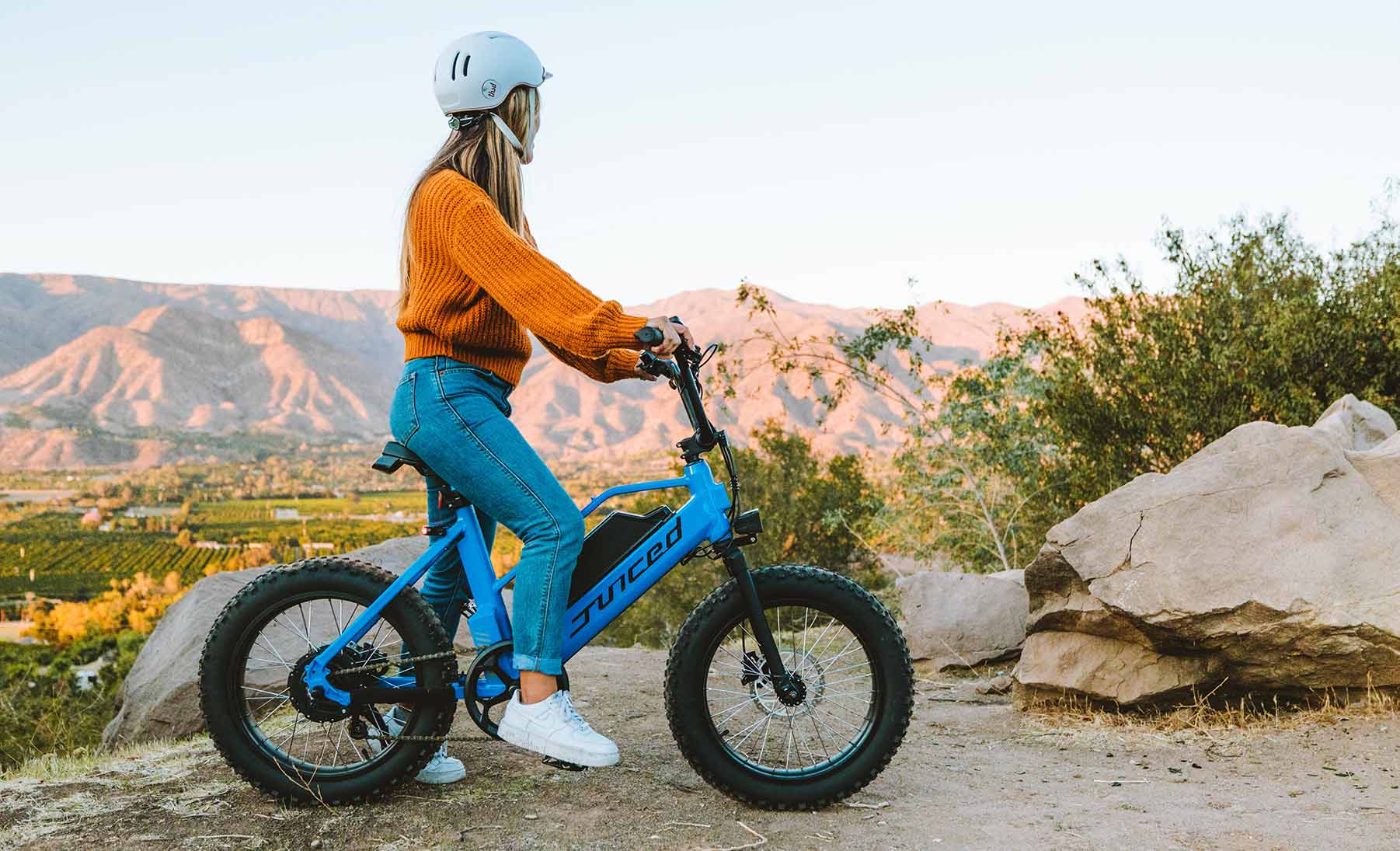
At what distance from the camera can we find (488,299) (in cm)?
357

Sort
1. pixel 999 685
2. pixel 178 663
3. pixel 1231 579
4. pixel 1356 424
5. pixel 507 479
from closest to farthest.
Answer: pixel 507 479 → pixel 1231 579 → pixel 999 685 → pixel 1356 424 → pixel 178 663

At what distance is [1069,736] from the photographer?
5078 mm

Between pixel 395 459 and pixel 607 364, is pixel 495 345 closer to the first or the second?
pixel 607 364

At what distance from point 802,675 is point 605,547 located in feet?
2.82

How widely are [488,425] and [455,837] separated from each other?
4.58 ft

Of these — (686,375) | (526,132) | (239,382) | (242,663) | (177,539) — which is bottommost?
(242,663)

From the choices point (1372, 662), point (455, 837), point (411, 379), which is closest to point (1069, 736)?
point (1372, 662)

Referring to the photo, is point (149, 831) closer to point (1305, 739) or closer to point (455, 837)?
point (455, 837)

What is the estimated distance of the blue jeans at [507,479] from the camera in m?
3.51

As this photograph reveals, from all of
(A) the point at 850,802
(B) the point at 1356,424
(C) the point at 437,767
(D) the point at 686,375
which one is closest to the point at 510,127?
(D) the point at 686,375

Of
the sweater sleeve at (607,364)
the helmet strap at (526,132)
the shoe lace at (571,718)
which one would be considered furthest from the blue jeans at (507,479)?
the helmet strap at (526,132)

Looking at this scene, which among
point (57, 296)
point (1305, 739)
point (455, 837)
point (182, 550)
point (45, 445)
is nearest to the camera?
point (455, 837)

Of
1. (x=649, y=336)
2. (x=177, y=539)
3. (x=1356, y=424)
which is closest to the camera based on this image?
(x=649, y=336)

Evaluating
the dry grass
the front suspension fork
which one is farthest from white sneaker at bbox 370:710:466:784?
the dry grass
